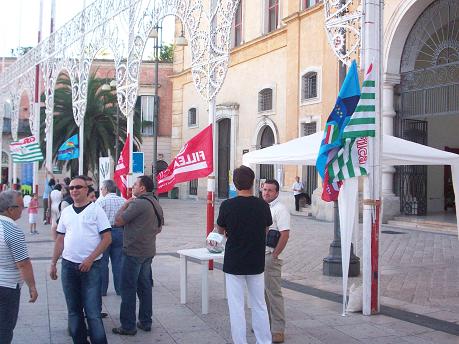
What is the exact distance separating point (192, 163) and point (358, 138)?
319 cm

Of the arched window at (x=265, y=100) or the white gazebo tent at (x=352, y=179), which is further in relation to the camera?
the arched window at (x=265, y=100)

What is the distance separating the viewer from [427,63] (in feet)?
62.3

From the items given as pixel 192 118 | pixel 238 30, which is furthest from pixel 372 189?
pixel 192 118

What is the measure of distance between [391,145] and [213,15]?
4.20 m

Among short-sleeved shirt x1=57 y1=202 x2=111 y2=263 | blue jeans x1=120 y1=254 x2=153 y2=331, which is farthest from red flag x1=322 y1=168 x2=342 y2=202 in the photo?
short-sleeved shirt x1=57 y1=202 x2=111 y2=263

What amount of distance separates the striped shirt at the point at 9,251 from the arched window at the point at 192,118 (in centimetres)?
2922

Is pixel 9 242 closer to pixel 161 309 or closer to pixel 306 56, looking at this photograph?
pixel 161 309

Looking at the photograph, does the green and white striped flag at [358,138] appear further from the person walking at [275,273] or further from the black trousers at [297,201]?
the black trousers at [297,201]

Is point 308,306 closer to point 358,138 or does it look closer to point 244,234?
point 358,138

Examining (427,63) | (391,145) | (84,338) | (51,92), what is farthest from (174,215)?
(84,338)

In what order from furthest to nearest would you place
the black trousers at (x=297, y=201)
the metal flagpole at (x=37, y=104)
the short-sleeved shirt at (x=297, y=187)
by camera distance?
the black trousers at (x=297, y=201) → the short-sleeved shirt at (x=297, y=187) → the metal flagpole at (x=37, y=104)

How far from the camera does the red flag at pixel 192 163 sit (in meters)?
9.61

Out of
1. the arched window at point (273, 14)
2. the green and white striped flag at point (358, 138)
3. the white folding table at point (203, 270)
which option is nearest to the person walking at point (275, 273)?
the white folding table at point (203, 270)

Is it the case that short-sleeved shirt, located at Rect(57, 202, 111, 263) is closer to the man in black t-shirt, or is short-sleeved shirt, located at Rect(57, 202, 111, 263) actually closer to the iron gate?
the man in black t-shirt
